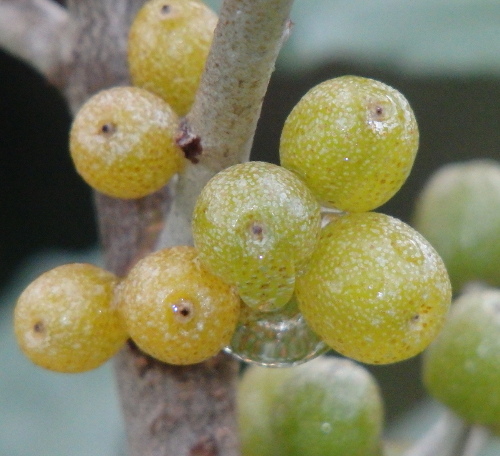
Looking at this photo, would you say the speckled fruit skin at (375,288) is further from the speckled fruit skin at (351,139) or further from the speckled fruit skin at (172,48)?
the speckled fruit skin at (172,48)

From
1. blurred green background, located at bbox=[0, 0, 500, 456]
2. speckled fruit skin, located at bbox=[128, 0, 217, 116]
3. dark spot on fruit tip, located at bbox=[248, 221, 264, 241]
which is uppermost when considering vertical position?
speckled fruit skin, located at bbox=[128, 0, 217, 116]

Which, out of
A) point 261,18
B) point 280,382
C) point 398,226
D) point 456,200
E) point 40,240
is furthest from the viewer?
point 40,240

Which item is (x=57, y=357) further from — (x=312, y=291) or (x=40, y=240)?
(x=40, y=240)

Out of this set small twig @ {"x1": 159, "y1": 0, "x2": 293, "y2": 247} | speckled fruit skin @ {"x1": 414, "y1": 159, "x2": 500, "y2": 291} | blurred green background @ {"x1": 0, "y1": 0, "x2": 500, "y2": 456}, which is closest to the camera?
small twig @ {"x1": 159, "y1": 0, "x2": 293, "y2": 247}

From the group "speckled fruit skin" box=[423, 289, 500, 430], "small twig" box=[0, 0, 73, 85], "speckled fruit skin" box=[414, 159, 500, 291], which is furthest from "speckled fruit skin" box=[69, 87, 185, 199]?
"speckled fruit skin" box=[414, 159, 500, 291]

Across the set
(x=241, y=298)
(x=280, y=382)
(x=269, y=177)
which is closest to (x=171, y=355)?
(x=241, y=298)

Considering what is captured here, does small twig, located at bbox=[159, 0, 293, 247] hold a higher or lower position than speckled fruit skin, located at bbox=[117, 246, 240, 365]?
higher

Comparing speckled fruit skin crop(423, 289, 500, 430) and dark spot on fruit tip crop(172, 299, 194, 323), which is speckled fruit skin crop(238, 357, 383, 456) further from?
dark spot on fruit tip crop(172, 299, 194, 323)

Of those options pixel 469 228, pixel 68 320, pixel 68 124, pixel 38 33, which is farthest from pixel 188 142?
pixel 68 124

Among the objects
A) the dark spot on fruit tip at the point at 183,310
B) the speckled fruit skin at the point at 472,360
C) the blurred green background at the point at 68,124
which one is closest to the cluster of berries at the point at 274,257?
the dark spot on fruit tip at the point at 183,310
